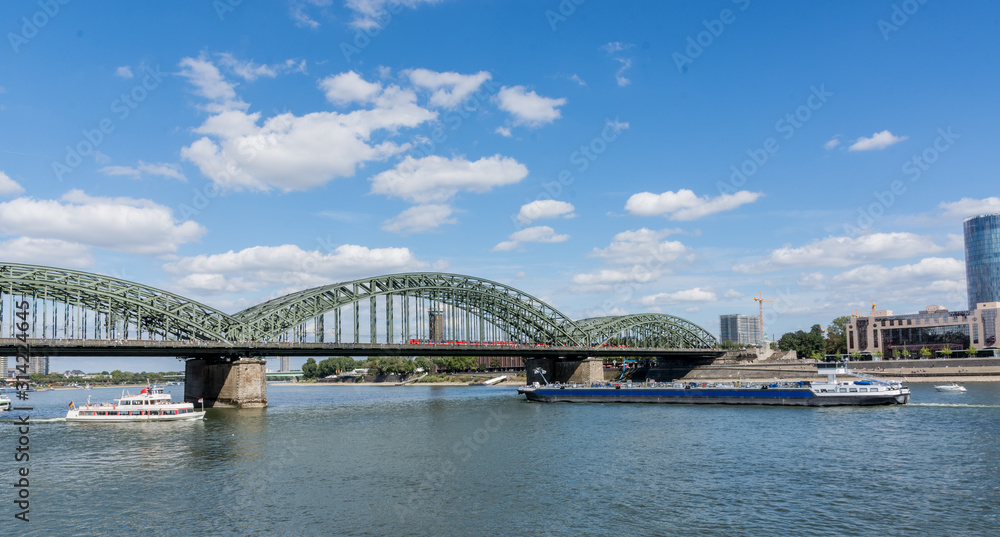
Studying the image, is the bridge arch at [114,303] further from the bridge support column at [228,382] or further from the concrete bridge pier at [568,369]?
the concrete bridge pier at [568,369]

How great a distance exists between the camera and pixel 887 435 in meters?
56.4

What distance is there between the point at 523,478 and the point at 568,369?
110 m

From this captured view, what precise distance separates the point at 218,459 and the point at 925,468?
47.0 meters

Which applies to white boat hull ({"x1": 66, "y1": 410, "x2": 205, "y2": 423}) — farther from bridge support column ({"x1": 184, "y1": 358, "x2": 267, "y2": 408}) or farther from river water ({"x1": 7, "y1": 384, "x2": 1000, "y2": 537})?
bridge support column ({"x1": 184, "y1": 358, "x2": 267, "y2": 408})

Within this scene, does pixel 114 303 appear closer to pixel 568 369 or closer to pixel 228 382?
pixel 228 382

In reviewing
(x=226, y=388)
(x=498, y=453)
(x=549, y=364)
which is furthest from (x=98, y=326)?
(x=549, y=364)

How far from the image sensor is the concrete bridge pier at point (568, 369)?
148125 millimetres

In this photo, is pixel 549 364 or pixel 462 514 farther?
pixel 549 364

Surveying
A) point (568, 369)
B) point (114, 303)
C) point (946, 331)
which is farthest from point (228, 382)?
point (946, 331)

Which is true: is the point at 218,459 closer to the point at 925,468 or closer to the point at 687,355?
the point at 925,468

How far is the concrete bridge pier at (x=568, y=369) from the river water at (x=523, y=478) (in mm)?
76822

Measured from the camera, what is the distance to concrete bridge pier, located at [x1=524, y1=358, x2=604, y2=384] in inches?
5832

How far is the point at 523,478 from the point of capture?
41906 millimetres

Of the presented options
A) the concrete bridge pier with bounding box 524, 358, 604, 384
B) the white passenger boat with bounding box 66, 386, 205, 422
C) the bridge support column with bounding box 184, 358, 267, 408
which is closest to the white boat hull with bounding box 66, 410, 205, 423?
the white passenger boat with bounding box 66, 386, 205, 422
